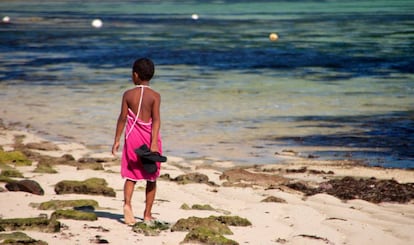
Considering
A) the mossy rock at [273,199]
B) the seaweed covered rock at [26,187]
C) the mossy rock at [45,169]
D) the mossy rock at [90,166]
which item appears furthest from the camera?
the mossy rock at [90,166]

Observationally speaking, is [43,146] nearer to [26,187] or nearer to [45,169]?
[45,169]

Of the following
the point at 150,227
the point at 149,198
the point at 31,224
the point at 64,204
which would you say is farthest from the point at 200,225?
the point at 64,204

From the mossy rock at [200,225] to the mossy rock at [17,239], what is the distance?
1392 mm

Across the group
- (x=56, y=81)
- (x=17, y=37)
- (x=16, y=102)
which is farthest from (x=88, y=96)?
(x=17, y=37)

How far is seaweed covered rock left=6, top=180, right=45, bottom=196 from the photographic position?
986cm

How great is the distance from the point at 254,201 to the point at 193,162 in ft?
11.9

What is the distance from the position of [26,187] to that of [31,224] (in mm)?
2088

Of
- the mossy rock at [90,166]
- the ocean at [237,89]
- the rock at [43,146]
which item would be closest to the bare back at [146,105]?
the mossy rock at [90,166]

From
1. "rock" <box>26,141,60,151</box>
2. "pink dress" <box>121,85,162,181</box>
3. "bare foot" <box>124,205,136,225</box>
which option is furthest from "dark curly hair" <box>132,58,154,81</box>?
"rock" <box>26,141,60,151</box>

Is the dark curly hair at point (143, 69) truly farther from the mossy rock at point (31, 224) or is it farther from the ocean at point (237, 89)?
the ocean at point (237, 89)

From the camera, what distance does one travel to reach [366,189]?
11570 mm

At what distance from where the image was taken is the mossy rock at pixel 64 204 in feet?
29.7

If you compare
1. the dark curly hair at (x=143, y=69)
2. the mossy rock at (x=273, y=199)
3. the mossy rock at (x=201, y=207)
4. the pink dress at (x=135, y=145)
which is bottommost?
the mossy rock at (x=273, y=199)

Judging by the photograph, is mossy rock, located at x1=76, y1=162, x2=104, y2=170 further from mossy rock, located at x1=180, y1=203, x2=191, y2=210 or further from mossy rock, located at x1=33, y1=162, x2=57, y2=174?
mossy rock, located at x1=180, y1=203, x2=191, y2=210
